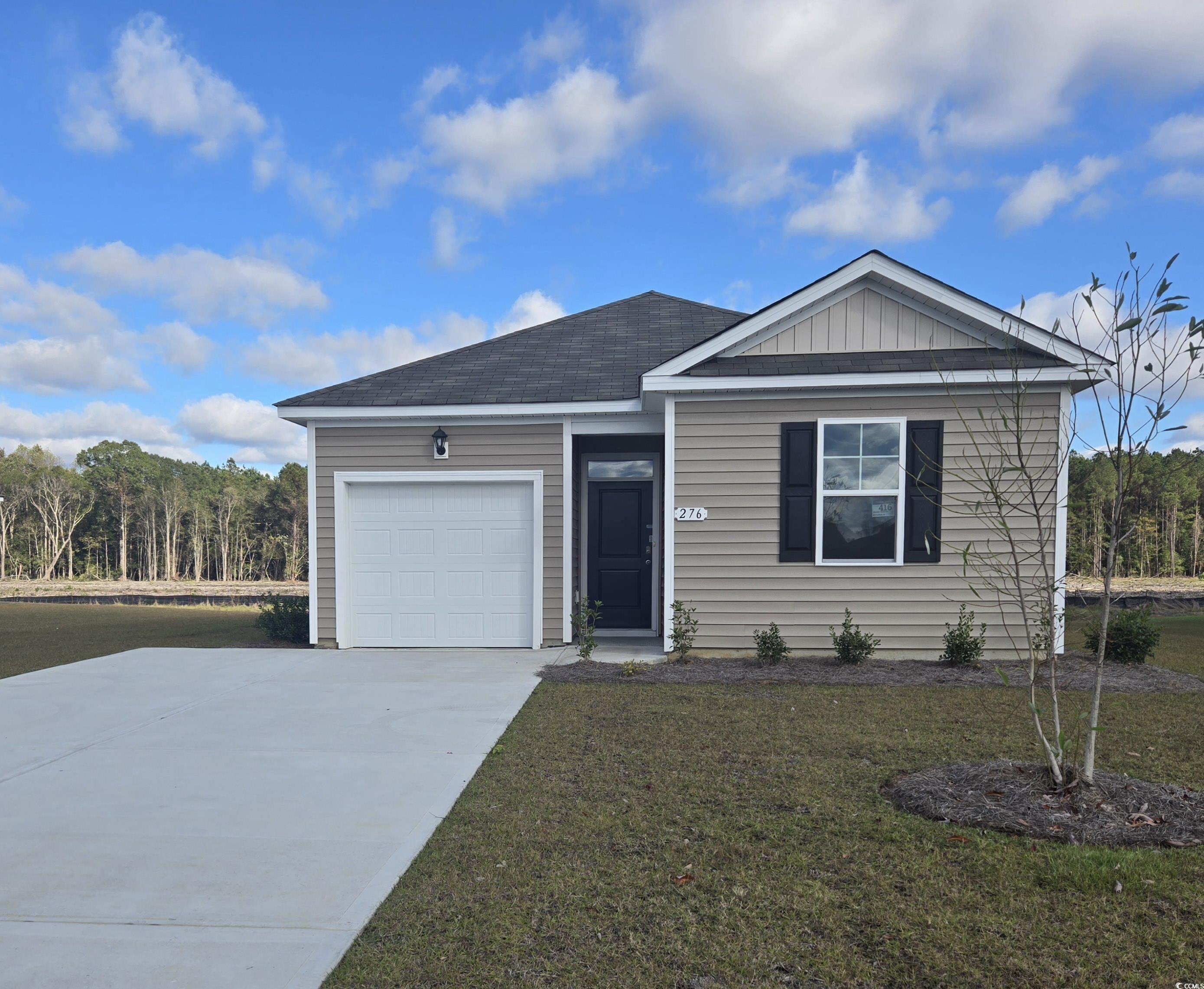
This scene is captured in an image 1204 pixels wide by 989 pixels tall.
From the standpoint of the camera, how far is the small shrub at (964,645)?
7.45 meters

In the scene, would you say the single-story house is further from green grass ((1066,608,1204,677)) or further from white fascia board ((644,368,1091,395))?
green grass ((1066,608,1204,677))

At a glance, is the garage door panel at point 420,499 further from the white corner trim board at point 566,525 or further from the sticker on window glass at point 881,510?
the sticker on window glass at point 881,510

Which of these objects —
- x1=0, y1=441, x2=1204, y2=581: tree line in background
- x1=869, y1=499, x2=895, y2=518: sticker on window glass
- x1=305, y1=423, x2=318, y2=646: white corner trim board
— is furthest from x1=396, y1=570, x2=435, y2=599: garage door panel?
x1=0, y1=441, x2=1204, y2=581: tree line in background

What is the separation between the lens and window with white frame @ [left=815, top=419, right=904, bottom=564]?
7699 mm

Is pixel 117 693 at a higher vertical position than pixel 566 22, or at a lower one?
lower

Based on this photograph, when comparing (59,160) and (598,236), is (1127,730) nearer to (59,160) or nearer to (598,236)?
(598,236)

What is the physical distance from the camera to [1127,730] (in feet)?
16.7

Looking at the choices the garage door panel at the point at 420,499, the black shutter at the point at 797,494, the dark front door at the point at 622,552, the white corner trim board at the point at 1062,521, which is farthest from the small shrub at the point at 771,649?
the garage door panel at the point at 420,499

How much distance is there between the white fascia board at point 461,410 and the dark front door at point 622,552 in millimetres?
1602

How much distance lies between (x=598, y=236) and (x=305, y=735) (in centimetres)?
1134

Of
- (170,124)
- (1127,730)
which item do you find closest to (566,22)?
(170,124)

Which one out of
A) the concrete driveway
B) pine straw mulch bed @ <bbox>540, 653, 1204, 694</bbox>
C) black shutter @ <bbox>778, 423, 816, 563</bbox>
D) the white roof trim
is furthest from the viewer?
black shutter @ <bbox>778, 423, 816, 563</bbox>

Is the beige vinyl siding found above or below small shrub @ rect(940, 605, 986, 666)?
above

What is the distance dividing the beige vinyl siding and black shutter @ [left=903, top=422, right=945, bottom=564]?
93 cm
